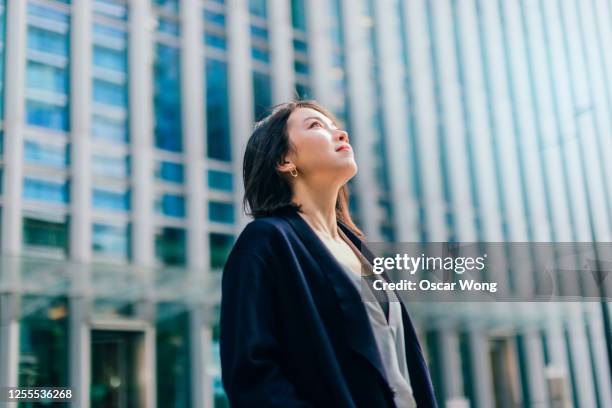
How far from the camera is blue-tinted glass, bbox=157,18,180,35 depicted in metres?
11.6

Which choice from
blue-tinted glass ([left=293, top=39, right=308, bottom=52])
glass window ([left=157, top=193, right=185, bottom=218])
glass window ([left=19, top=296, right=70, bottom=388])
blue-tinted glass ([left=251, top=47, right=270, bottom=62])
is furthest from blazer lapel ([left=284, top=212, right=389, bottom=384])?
blue-tinted glass ([left=293, top=39, right=308, bottom=52])

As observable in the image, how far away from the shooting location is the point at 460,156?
14.1 meters

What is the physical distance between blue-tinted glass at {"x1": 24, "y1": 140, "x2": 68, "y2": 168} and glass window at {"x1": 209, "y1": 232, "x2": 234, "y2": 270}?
2684 mm

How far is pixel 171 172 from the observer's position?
11398mm

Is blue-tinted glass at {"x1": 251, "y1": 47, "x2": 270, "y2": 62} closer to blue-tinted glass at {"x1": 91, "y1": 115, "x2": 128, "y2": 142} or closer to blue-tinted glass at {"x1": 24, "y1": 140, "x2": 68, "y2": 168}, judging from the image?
blue-tinted glass at {"x1": 91, "y1": 115, "x2": 128, "y2": 142}

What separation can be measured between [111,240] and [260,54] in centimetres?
454

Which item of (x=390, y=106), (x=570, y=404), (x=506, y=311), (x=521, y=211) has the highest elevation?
(x=390, y=106)

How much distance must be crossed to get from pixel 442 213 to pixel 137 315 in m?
6.51

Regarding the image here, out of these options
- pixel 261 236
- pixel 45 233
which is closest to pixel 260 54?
pixel 45 233

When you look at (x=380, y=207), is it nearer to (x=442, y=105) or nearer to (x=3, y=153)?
(x=442, y=105)

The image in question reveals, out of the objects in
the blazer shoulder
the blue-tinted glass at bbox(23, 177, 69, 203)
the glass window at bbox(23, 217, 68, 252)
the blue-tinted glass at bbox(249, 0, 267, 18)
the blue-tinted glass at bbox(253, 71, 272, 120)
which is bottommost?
the blazer shoulder

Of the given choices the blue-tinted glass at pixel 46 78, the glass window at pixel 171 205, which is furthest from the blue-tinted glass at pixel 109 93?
the glass window at pixel 171 205

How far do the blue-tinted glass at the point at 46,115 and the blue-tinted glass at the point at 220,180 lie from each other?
2.55m

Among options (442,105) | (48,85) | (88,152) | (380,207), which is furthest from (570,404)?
(48,85)
